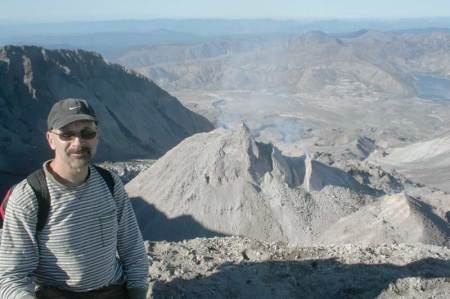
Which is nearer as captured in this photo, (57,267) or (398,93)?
(57,267)

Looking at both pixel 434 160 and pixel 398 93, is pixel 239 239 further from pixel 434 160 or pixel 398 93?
pixel 398 93

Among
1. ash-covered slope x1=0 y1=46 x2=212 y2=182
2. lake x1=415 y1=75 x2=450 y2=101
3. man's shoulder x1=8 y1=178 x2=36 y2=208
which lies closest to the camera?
man's shoulder x1=8 y1=178 x2=36 y2=208

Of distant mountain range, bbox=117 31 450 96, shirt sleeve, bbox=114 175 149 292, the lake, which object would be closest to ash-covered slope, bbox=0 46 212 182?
shirt sleeve, bbox=114 175 149 292

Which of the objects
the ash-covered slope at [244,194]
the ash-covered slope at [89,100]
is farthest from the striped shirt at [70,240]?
the ash-covered slope at [89,100]

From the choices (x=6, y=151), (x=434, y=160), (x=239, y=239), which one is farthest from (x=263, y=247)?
(x=434, y=160)

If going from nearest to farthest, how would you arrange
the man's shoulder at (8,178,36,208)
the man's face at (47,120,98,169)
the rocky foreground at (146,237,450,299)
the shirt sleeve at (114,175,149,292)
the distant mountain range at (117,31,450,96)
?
the man's shoulder at (8,178,36,208)
the man's face at (47,120,98,169)
the shirt sleeve at (114,175,149,292)
the rocky foreground at (146,237,450,299)
the distant mountain range at (117,31,450,96)

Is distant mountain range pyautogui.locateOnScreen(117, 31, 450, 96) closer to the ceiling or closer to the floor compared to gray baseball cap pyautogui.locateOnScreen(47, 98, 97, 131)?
closer to the floor

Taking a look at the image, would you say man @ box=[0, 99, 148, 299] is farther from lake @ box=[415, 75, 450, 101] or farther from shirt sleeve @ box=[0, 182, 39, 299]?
lake @ box=[415, 75, 450, 101]
